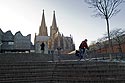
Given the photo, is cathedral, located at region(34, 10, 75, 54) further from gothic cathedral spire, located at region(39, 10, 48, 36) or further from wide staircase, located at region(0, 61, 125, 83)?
wide staircase, located at region(0, 61, 125, 83)

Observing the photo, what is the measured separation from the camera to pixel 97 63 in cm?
1332

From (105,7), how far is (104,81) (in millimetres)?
13607

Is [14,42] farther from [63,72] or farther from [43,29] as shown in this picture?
[63,72]

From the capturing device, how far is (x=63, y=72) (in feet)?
41.9

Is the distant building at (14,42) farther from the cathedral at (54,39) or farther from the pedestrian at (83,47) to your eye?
the pedestrian at (83,47)

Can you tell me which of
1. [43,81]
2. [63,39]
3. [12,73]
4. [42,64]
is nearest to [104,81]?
[43,81]

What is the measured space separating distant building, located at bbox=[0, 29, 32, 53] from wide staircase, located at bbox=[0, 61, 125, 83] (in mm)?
38599

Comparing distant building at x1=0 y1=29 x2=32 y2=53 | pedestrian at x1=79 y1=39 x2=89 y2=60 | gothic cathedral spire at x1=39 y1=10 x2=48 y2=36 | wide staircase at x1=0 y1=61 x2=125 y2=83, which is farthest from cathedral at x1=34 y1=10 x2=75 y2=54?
wide staircase at x1=0 y1=61 x2=125 y2=83

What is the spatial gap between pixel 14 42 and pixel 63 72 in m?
41.9

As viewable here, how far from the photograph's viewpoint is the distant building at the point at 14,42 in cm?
5102

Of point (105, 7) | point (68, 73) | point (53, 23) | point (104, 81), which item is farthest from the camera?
point (53, 23)

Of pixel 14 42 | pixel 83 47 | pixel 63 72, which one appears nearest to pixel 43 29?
pixel 14 42

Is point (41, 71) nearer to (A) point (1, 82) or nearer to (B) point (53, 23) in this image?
(A) point (1, 82)

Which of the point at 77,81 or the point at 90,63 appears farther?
the point at 90,63
